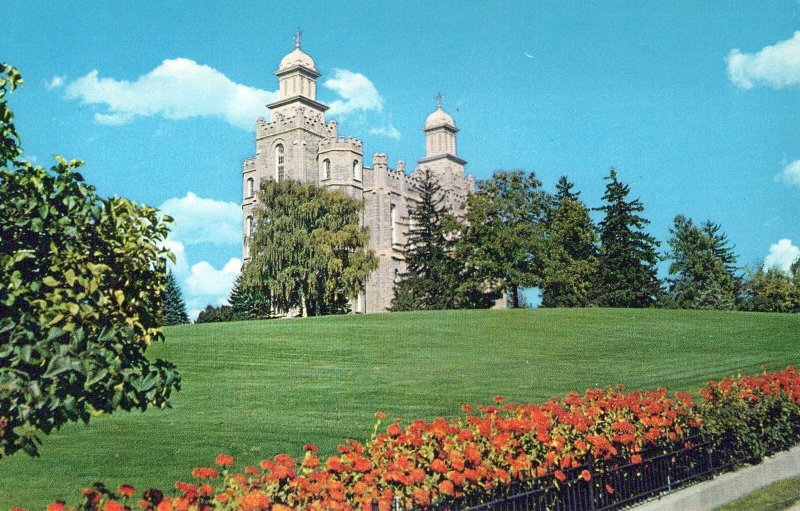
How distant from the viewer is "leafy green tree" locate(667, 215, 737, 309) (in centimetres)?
6406

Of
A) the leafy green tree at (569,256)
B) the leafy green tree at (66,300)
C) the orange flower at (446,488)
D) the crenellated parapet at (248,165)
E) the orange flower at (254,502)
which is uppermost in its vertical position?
the crenellated parapet at (248,165)

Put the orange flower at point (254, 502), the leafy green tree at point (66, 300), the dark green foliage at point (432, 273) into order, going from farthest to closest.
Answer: the dark green foliage at point (432, 273) → the orange flower at point (254, 502) → the leafy green tree at point (66, 300)

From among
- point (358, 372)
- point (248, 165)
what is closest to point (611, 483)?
point (358, 372)

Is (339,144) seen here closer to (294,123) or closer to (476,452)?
(294,123)

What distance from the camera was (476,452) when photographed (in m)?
7.29

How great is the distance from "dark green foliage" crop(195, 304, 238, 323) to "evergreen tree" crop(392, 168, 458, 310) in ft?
43.3

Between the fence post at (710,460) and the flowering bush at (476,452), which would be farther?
the fence post at (710,460)

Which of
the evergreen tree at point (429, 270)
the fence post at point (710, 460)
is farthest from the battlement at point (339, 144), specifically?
the fence post at point (710, 460)

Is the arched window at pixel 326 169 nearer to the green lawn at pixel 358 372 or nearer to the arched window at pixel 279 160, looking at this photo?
the arched window at pixel 279 160

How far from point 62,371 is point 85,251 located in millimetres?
1202

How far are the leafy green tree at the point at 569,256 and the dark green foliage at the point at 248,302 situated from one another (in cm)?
1977

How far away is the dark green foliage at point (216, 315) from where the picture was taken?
58569 mm

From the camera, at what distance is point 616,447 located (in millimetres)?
9305

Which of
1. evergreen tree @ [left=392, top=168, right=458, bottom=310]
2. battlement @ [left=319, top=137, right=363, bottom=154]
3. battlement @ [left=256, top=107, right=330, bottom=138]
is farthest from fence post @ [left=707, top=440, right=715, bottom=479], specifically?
battlement @ [left=256, top=107, right=330, bottom=138]
